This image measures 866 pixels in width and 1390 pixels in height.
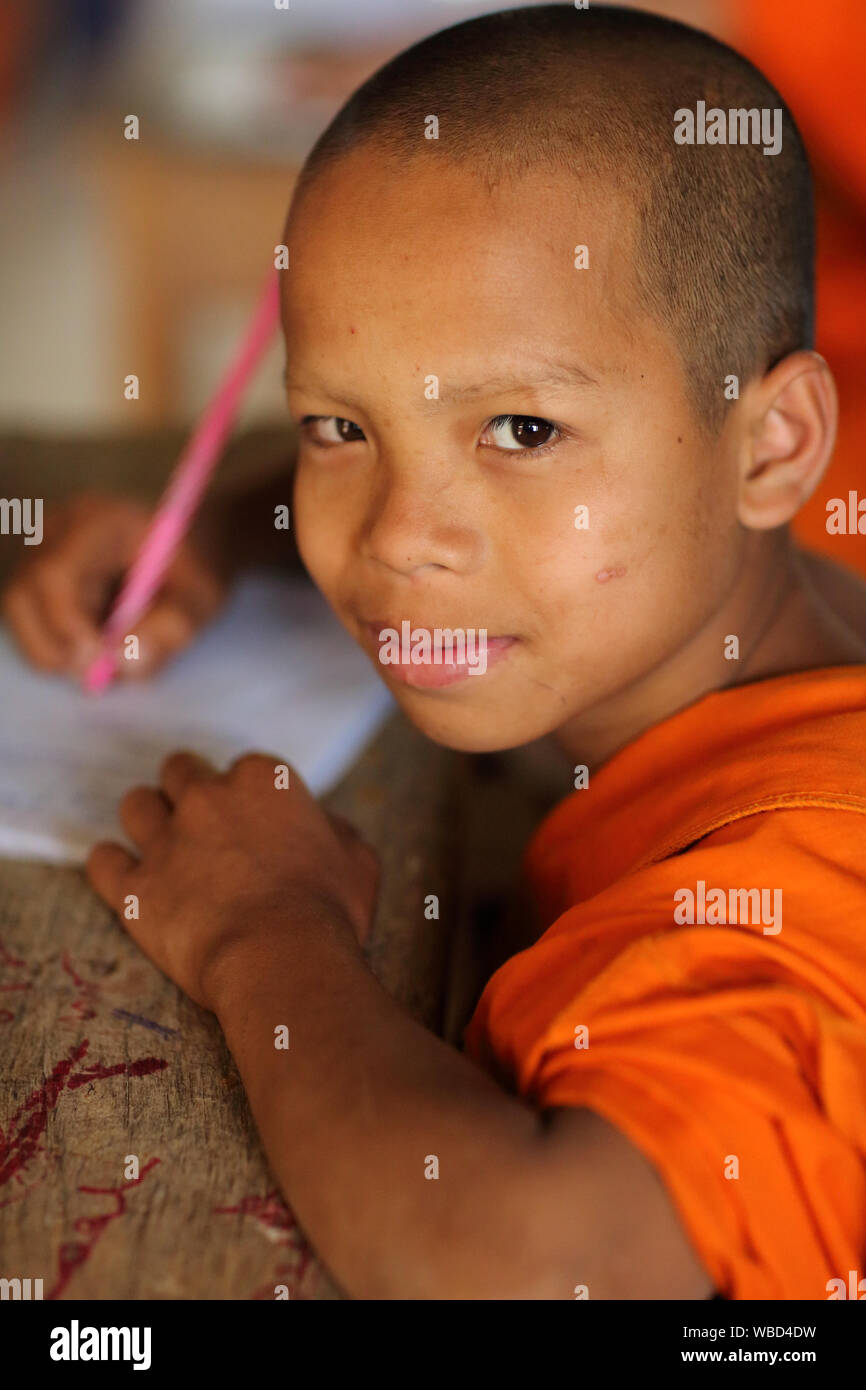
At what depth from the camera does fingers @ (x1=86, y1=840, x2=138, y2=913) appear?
729mm

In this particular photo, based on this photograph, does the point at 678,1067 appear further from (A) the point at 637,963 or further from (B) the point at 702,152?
(B) the point at 702,152

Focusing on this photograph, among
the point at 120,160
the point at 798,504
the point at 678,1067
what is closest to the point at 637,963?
the point at 678,1067

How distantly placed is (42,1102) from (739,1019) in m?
0.31

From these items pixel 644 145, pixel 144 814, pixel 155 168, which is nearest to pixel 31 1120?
pixel 144 814

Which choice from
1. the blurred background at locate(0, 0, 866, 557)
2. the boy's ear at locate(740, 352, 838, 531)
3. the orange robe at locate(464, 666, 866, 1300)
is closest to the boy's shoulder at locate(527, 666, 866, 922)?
the orange robe at locate(464, 666, 866, 1300)

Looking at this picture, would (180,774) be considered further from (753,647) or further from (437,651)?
(753,647)

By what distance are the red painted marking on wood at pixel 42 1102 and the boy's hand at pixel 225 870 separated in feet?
0.17

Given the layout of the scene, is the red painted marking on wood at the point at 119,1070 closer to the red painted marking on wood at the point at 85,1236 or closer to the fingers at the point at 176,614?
the red painted marking on wood at the point at 85,1236

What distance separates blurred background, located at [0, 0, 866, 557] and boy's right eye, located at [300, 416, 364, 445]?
1222 millimetres

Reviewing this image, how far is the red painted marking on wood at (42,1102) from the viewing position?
0.55m

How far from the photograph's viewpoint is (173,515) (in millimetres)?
1051

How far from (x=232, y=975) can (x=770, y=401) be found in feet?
1.48
